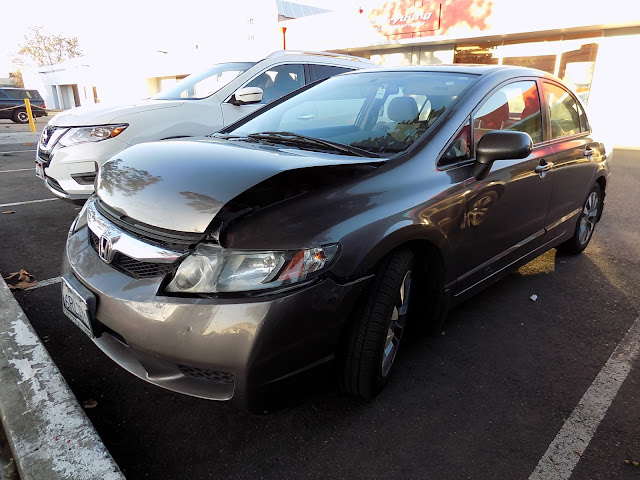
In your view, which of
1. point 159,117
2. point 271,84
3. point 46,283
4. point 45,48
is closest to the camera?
point 46,283

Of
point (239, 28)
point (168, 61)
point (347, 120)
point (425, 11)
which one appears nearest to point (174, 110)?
point (347, 120)

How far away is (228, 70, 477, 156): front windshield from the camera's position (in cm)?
247

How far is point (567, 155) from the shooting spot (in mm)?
3352

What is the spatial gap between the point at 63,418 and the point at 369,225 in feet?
4.99

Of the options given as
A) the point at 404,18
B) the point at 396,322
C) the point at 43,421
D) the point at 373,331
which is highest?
the point at 404,18

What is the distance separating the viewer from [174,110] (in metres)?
4.66

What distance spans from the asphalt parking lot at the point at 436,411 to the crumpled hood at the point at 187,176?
80 cm

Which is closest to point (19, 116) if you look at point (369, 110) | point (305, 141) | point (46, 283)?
point (46, 283)

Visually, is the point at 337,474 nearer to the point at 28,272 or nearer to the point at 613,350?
the point at 613,350

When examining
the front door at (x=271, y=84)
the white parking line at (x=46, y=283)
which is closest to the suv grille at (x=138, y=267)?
the white parking line at (x=46, y=283)

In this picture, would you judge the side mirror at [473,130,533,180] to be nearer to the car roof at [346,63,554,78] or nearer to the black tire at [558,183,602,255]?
the car roof at [346,63,554,78]

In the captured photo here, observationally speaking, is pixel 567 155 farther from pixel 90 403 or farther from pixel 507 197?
pixel 90 403

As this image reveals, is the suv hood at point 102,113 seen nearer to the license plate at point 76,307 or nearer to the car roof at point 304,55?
the car roof at point 304,55

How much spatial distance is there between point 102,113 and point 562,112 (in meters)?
4.15
